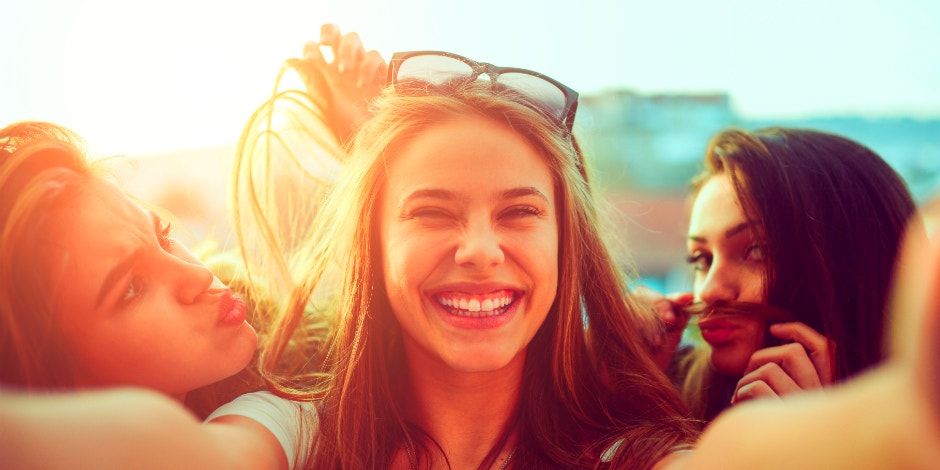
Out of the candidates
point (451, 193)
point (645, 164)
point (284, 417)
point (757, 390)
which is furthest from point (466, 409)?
point (645, 164)

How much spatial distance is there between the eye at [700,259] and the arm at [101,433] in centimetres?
155

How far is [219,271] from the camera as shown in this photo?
2.16 metres

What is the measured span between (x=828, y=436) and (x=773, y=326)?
112 centimetres

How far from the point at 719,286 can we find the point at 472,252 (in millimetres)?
881

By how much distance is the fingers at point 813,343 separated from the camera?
1819mm

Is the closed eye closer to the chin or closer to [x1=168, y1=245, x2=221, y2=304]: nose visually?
[x1=168, y1=245, x2=221, y2=304]: nose

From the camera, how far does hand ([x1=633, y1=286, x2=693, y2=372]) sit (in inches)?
83.8

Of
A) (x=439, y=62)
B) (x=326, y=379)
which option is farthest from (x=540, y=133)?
(x=326, y=379)

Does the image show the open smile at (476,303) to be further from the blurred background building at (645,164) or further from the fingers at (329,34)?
the fingers at (329,34)

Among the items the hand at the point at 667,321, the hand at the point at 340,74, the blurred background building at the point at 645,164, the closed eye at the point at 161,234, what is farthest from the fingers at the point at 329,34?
the hand at the point at 667,321

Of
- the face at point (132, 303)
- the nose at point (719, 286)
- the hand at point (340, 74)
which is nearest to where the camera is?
the face at point (132, 303)

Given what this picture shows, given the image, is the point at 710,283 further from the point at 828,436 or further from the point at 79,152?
the point at 79,152

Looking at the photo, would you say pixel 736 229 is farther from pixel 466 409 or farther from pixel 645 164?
pixel 645 164

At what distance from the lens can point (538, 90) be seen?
74.2 inches
